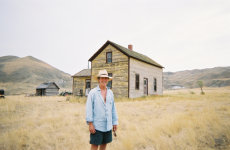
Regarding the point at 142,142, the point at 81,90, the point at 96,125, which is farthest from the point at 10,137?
the point at 81,90

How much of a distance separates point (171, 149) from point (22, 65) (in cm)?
10448

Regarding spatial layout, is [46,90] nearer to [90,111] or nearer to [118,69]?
[118,69]

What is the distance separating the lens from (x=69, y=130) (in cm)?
587

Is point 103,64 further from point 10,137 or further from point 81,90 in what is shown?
point 10,137

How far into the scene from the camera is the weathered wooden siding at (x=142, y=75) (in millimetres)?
16281

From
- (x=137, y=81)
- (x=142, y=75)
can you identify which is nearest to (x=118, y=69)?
(x=137, y=81)

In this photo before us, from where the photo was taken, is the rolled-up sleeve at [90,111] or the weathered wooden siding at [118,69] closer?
the rolled-up sleeve at [90,111]

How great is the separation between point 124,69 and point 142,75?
10.6ft

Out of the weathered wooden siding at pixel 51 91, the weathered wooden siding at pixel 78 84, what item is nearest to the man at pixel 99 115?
the weathered wooden siding at pixel 78 84

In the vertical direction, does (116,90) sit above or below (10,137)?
above

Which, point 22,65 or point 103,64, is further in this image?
point 22,65

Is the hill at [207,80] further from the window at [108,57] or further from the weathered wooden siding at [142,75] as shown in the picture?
the window at [108,57]

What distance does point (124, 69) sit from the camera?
633 inches

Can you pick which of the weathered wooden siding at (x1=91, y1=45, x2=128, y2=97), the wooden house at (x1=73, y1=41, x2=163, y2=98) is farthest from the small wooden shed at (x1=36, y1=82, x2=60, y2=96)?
the weathered wooden siding at (x1=91, y1=45, x2=128, y2=97)
